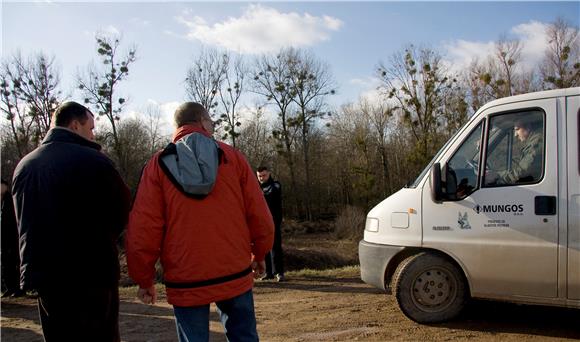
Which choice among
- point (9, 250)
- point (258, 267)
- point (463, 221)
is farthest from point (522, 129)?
point (9, 250)

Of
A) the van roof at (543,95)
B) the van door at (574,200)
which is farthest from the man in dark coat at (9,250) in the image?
the van door at (574,200)

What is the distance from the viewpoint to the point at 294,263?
59.8 ft

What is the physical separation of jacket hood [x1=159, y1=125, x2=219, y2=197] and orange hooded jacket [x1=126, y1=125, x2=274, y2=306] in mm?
52

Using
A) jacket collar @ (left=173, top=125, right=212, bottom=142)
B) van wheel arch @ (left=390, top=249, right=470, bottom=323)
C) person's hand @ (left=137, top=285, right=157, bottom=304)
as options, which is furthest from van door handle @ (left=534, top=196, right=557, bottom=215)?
person's hand @ (left=137, top=285, right=157, bottom=304)

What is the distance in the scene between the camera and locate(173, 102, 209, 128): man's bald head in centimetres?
336

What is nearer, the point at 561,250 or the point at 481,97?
the point at 561,250

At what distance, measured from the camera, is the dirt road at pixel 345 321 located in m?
4.95

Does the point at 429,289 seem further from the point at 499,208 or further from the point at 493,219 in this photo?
the point at 499,208

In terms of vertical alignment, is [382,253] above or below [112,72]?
below

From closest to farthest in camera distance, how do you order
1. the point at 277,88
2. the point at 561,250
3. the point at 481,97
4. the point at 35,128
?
the point at 561,250 → the point at 35,128 → the point at 481,97 → the point at 277,88

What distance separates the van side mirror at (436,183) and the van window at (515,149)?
457 mm

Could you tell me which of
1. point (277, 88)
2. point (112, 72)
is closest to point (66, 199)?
point (112, 72)

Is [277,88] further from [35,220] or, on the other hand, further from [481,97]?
[35,220]

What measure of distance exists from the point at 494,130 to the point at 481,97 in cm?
2795
